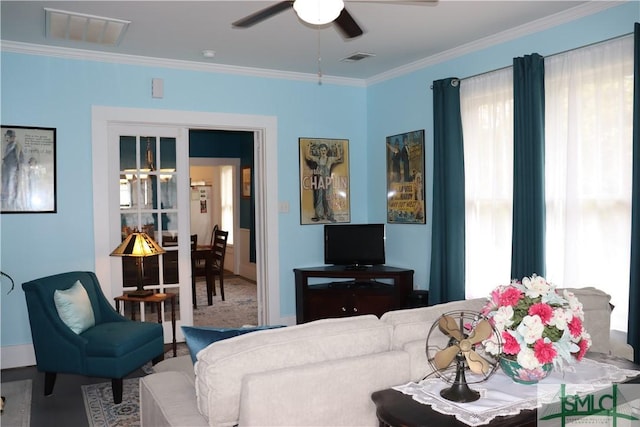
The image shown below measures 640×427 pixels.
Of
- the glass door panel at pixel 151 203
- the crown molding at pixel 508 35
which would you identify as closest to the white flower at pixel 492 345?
→ the crown molding at pixel 508 35

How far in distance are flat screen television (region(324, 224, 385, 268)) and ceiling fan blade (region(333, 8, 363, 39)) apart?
2.91m

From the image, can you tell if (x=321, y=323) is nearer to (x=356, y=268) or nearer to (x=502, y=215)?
(x=502, y=215)

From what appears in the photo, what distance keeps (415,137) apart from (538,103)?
61.2 inches

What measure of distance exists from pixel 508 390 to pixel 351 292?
3.52m

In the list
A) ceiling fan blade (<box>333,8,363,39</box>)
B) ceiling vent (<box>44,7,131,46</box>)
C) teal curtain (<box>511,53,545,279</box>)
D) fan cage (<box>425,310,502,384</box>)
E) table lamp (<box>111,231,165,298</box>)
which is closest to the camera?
fan cage (<box>425,310,502,384</box>)

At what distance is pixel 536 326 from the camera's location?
193 centimetres

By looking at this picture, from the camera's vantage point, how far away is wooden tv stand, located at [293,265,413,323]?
543cm

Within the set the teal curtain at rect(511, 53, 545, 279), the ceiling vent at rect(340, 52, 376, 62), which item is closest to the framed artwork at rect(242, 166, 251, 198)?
the ceiling vent at rect(340, 52, 376, 62)

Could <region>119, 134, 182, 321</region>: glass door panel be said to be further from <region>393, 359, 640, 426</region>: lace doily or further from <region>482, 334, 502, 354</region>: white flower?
<region>482, 334, 502, 354</region>: white flower

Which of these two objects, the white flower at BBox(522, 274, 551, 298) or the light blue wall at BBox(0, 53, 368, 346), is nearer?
the white flower at BBox(522, 274, 551, 298)

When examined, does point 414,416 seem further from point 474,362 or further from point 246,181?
point 246,181

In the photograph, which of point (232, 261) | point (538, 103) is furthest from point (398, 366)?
point (232, 261)

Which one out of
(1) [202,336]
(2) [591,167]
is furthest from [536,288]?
(2) [591,167]

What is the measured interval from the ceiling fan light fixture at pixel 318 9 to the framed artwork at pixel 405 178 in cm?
308
